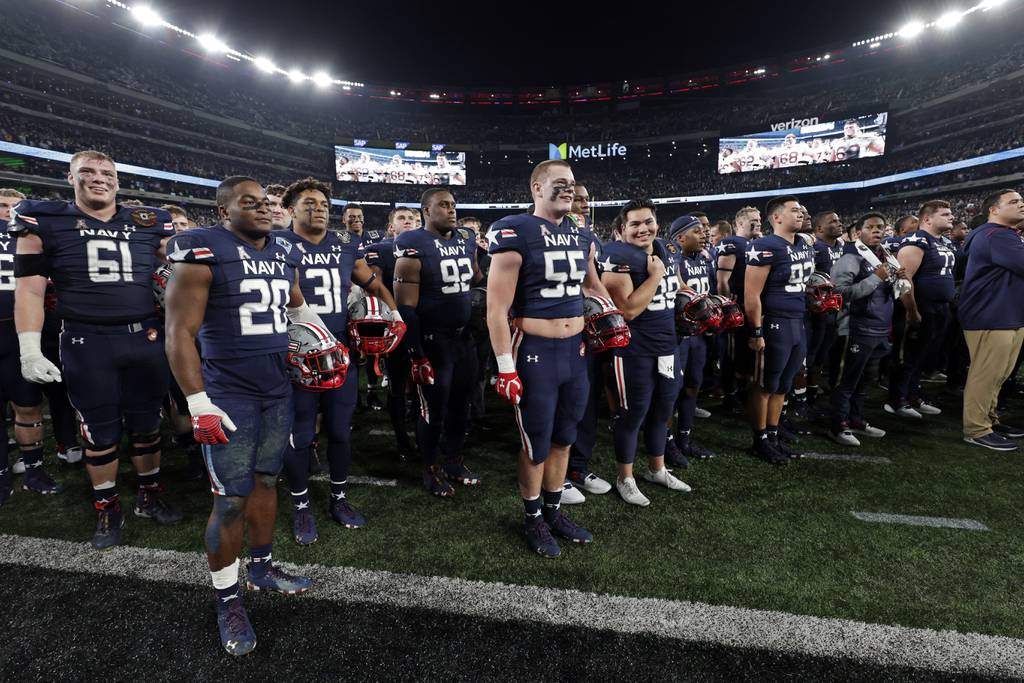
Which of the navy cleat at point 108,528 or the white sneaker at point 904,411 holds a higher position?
the white sneaker at point 904,411

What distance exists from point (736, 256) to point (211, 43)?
1268 inches

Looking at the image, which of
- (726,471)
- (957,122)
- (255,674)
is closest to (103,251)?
(255,674)

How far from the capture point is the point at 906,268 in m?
5.27

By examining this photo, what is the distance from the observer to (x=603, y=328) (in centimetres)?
302

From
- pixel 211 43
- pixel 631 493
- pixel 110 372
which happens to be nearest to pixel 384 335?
pixel 110 372

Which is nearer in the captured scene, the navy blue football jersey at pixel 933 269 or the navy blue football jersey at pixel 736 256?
the navy blue football jersey at pixel 736 256

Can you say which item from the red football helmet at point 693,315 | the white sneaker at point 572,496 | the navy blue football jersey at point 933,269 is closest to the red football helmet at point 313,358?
the white sneaker at point 572,496

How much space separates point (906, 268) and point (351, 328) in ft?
18.8

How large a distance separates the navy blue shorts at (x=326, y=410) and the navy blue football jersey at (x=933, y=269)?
19.3 ft

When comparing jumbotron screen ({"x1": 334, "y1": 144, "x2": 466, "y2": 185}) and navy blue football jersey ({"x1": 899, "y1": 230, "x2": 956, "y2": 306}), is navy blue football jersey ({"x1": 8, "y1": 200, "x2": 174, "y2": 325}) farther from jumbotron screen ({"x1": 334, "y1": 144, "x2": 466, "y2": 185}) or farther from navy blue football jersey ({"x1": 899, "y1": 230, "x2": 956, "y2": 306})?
jumbotron screen ({"x1": 334, "y1": 144, "x2": 466, "y2": 185})

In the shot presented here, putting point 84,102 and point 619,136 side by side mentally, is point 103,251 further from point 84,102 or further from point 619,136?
point 619,136

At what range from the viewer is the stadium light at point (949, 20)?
959 inches

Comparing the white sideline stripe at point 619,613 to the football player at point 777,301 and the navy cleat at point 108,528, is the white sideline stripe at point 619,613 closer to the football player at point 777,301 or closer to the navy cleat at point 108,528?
the navy cleat at point 108,528

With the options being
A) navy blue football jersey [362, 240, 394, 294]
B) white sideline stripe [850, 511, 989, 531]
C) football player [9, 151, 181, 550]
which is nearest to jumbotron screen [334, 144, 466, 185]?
navy blue football jersey [362, 240, 394, 294]
